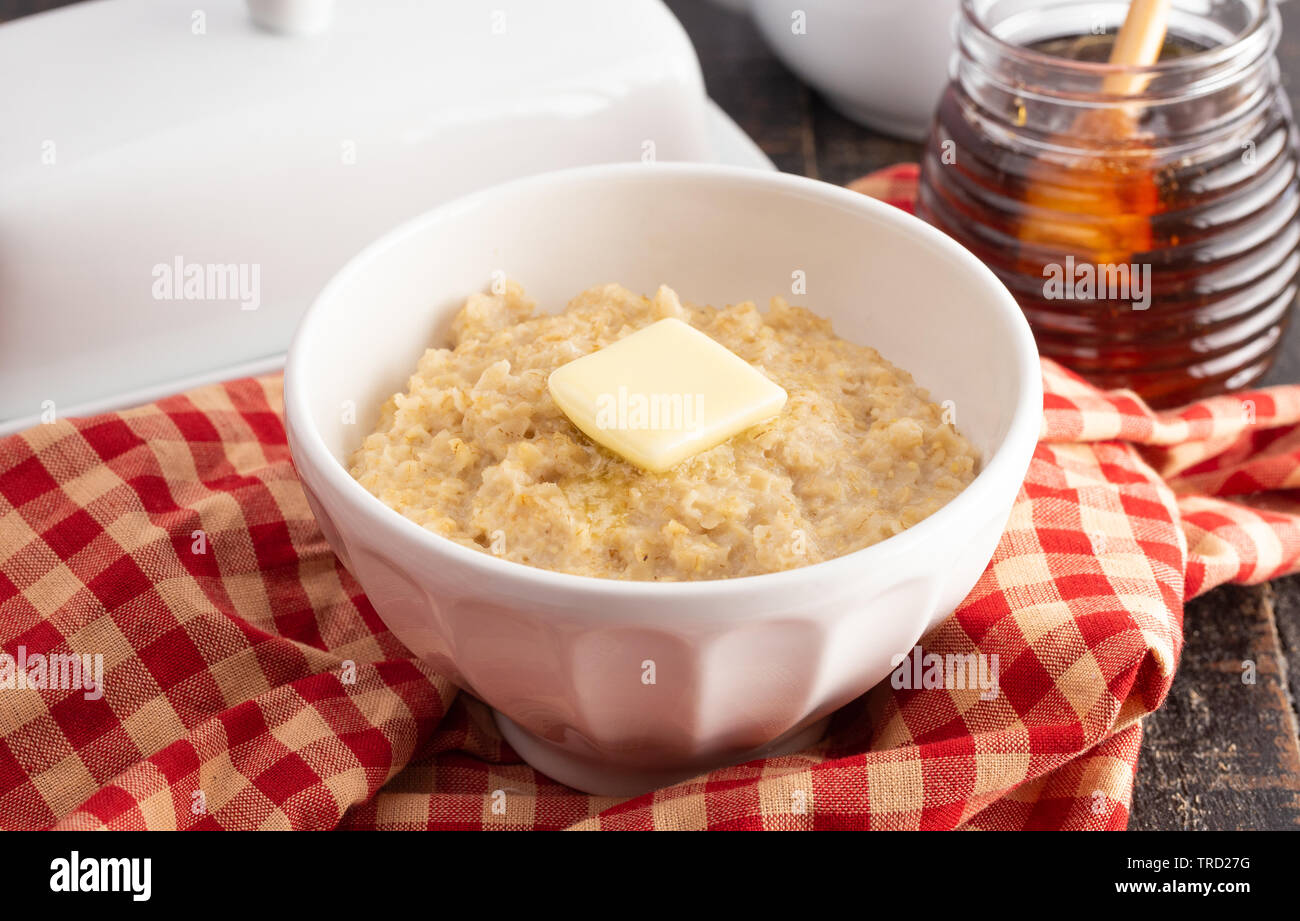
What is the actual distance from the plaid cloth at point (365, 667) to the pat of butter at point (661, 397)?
31cm

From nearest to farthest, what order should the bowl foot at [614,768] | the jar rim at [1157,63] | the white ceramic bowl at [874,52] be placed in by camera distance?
the bowl foot at [614,768]
the jar rim at [1157,63]
the white ceramic bowl at [874,52]

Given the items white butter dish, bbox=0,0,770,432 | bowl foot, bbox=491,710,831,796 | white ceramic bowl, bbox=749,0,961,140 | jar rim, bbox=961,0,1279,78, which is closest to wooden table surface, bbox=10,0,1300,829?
bowl foot, bbox=491,710,831,796

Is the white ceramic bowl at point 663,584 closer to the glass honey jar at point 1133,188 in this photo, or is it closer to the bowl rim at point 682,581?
the bowl rim at point 682,581

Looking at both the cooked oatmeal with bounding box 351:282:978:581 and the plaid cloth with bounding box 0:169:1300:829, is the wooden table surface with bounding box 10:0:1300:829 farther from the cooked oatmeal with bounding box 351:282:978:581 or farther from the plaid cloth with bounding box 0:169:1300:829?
the cooked oatmeal with bounding box 351:282:978:581

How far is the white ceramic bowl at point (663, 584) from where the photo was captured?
109 cm

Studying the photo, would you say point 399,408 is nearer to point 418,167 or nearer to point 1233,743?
point 418,167

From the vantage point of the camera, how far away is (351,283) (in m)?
1.37

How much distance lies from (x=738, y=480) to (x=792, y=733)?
0.91ft

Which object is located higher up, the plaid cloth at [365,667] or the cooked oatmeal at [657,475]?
the cooked oatmeal at [657,475]

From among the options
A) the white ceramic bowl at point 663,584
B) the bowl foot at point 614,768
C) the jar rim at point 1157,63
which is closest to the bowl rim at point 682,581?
the white ceramic bowl at point 663,584

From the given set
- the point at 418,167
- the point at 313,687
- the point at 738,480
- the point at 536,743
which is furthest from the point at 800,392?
the point at 418,167

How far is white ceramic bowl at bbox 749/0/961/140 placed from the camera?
228 cm

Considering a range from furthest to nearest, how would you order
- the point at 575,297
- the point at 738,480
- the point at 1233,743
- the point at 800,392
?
the point at 575,297 → the point at 1233,743 → the point at 800,392 → the point at 738,480

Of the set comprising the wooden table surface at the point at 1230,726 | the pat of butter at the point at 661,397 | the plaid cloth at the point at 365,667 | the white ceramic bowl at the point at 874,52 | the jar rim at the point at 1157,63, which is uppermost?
the jar rim at the point at 1157,63
